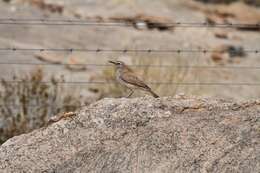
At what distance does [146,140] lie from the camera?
284 inches

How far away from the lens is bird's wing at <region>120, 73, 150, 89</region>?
9.26 m

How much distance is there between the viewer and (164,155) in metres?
7.08

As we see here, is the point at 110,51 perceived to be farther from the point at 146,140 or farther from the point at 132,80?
the point at 146,140

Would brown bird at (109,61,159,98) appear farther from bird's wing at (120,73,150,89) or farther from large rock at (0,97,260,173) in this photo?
large rock at (0,97,260,173)

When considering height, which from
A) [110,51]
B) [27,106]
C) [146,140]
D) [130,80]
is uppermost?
[130,80]

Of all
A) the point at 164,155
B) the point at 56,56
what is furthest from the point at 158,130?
the point at 56,56

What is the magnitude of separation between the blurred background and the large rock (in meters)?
3.97

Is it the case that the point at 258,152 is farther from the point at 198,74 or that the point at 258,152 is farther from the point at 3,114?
the point at 198,74

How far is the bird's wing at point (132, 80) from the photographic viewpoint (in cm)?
926

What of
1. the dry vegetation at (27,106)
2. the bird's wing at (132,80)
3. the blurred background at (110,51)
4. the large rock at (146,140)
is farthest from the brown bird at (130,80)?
the dry vegetation at (27,106)

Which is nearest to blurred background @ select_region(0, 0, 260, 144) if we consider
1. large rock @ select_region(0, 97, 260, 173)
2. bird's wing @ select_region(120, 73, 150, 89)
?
bird's wing @ select_region(120, 73, 150, 89)

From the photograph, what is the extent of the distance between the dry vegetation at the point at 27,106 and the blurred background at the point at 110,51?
0.02 metres

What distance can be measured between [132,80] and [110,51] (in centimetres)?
861

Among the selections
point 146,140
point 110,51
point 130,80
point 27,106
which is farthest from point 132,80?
point 110,51
